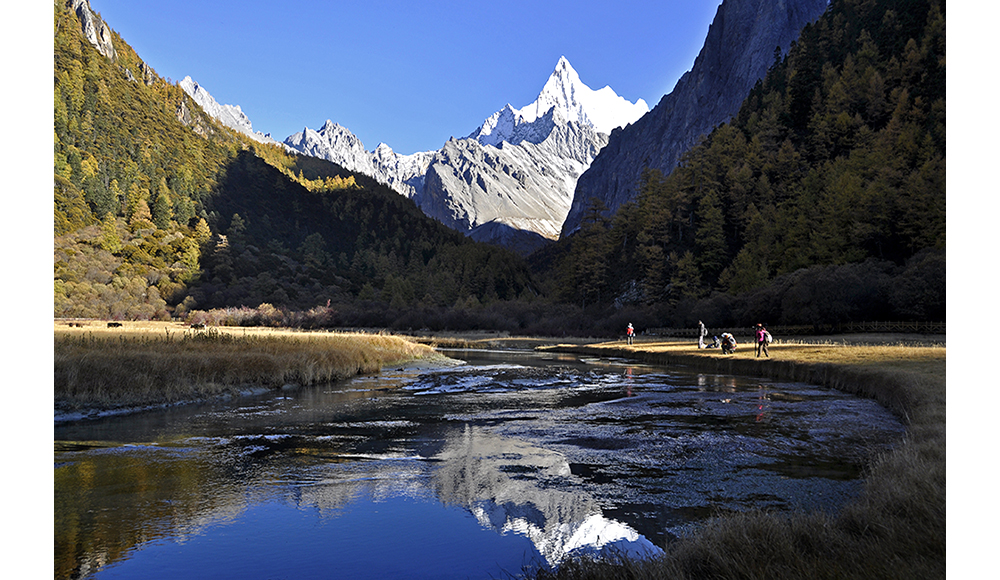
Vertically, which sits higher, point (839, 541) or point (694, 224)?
point (694, 224)

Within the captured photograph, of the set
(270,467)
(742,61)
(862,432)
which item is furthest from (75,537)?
(742,61)

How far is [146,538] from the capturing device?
7824 mm

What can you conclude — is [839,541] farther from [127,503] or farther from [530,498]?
[127,503]

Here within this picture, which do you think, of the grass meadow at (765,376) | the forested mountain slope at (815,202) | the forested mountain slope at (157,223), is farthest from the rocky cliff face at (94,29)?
the grass meadow at (765,376)

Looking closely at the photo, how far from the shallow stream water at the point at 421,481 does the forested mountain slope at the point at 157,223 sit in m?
74.4

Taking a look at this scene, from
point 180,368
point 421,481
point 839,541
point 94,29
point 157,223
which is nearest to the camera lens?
point 839,541

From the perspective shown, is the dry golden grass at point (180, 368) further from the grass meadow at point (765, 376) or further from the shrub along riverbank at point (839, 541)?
the shrub along riverbank at point (839, 541)

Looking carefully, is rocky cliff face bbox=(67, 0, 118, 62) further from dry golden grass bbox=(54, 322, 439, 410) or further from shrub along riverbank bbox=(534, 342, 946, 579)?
shrub along riverbank bbox=(534, 342, 946, 579)

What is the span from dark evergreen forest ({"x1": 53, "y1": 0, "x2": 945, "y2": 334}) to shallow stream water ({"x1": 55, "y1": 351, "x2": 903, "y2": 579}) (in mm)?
47714

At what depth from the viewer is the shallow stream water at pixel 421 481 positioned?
7484mm

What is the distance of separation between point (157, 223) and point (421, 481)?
467 feet

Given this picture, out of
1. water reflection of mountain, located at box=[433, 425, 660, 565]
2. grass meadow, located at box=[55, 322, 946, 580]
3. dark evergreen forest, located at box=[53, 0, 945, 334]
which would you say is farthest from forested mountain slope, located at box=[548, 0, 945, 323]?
water reflection of mountain, located at box=[433, 425, 660, 565]

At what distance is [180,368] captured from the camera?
21.8 metres

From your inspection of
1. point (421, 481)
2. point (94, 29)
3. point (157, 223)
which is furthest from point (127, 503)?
point (94, 29)
